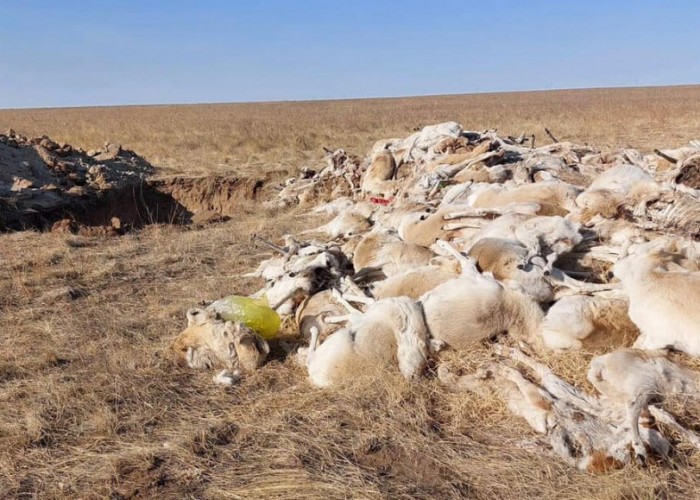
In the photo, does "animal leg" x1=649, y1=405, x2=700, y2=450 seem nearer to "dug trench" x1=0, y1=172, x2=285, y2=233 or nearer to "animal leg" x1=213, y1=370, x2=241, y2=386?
"animal leg" x1=213, y1=370, x2=241, y2=386

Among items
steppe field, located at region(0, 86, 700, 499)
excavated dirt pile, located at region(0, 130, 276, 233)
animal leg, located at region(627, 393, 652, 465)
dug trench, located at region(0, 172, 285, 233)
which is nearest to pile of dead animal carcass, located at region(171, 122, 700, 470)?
animal leg, located at region(627, 393, 652, 465)

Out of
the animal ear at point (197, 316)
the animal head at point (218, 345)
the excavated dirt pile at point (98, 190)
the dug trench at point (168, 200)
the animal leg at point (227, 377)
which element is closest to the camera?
the animal leg at point (227, 377)

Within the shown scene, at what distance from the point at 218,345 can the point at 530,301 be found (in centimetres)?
236

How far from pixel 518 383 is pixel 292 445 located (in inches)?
57.7

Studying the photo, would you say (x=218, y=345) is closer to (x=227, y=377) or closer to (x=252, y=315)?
(x=227, y=377)

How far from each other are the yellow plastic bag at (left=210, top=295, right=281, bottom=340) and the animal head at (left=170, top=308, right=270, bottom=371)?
0.46ft

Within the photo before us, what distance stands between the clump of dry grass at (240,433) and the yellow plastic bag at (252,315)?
0.78 ft

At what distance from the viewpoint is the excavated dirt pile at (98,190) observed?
37.9 ft

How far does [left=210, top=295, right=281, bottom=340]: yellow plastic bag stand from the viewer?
194 inches

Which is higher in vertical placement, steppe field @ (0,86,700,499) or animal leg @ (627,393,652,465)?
animal leg @ (627,393,652,465)

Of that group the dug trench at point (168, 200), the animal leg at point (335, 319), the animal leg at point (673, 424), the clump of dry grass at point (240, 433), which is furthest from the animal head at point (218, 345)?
the dug trench at point (168, 200)

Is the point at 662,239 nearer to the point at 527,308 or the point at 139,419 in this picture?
the point at 527,308

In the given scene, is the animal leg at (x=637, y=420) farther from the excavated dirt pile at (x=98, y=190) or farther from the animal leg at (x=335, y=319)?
the excavated dirt pile at (x=98, y=190)

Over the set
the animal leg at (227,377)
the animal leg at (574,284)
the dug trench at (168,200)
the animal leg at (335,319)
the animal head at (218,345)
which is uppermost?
the animal leg at (574,284)
